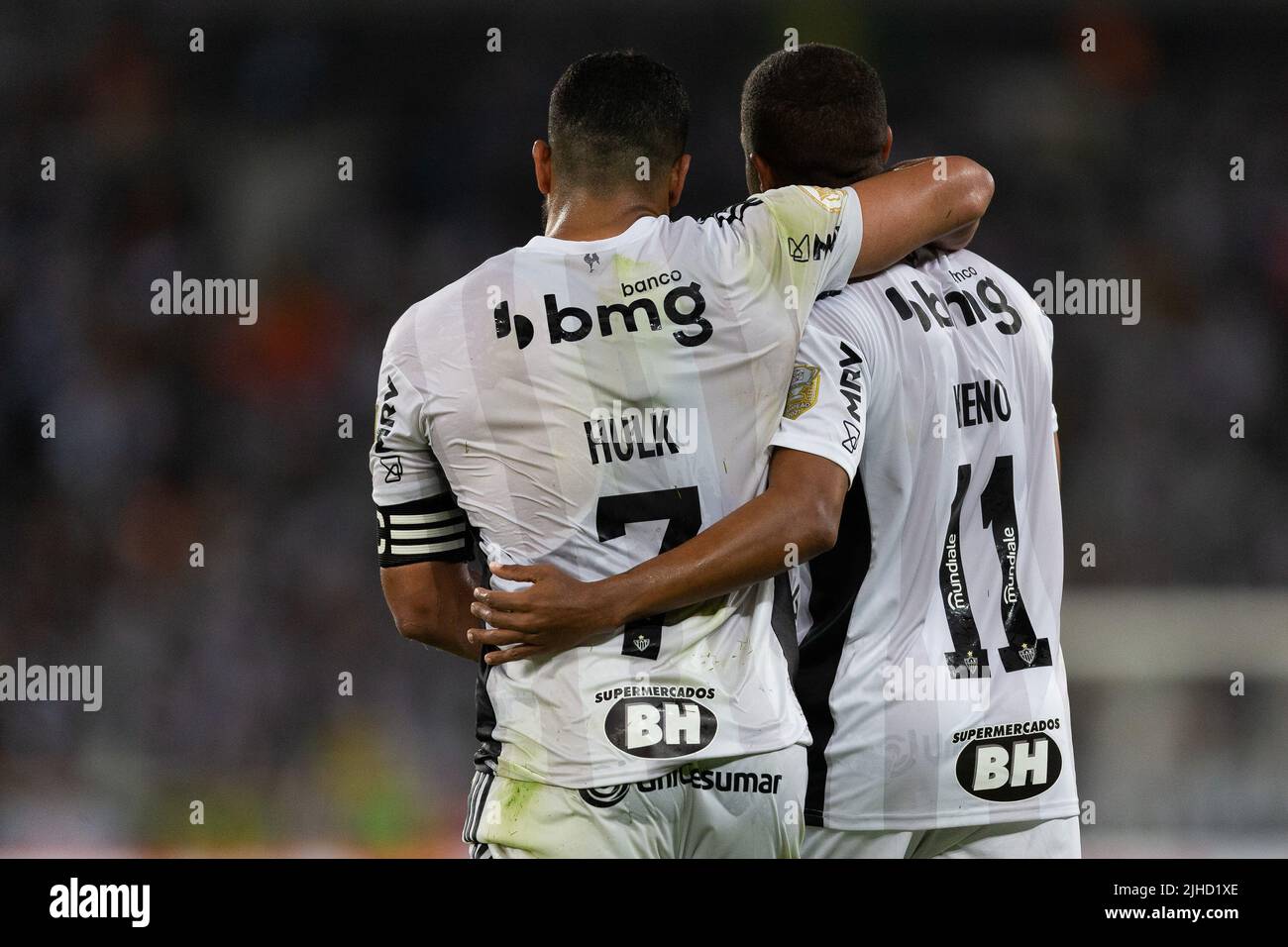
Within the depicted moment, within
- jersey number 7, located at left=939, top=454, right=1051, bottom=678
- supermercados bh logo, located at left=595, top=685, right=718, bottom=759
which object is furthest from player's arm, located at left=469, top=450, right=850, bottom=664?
jersey number 7, located at left=939, top=454, right=1051, bottom=678

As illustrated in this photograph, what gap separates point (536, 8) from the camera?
5.88 metres

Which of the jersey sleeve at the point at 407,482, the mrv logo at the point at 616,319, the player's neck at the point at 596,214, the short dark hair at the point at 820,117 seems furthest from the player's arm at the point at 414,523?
the short dark hair at the point at 820,117

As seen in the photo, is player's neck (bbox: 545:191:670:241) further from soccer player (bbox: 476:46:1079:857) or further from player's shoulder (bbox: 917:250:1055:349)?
player's shoulder (bbox: 917:250:1055:349)

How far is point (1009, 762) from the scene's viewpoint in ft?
7.19

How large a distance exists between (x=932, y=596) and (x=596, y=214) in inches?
33.0

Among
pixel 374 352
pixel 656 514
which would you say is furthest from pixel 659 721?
pixel 374 352

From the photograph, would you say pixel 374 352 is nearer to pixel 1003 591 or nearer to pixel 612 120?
pixel 612 120

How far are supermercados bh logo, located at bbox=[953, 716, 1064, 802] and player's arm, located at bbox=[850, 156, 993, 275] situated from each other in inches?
31.2

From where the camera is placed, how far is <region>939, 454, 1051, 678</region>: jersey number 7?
7.23 feet

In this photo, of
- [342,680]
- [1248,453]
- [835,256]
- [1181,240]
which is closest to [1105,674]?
[1248,453]
